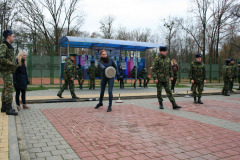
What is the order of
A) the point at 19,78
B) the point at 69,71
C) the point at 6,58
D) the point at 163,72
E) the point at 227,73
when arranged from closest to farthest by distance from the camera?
the point at 6,58, the point at 19,78, the point at 163,72, the point at 69,71, the point at 227,73

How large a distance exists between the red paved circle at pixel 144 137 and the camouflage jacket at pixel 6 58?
1732 mm

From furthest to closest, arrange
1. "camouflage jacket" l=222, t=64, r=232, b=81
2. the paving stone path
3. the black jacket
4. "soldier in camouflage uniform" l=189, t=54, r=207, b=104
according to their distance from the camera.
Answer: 1. "camouflage jacket" l=222, t=64, r=232, b=81
2. "soldier in camouflage uniform" l=189, t=54, r=207, b=104
3. the black jacket
4. the paving stone path

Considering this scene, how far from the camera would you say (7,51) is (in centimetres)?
555

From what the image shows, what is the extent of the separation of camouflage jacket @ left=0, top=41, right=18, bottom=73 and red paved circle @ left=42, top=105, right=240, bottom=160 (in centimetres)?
173

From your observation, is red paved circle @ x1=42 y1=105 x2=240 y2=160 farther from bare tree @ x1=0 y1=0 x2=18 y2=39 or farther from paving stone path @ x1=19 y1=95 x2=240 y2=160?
bare tree @ x1=0 y1=0 x2=18 y2=39

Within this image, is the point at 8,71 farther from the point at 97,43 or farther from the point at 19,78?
the point at 97,43

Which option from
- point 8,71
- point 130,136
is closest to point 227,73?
point 130,136

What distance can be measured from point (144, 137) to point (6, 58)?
4164 millimetres

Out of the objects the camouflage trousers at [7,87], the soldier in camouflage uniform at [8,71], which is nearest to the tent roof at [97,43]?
the soldier in camouflage uniform at [8,71]

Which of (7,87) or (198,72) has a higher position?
(198,72)

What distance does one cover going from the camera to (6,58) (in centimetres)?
558

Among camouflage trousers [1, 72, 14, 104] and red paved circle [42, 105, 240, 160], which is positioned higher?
camouflage trousers [1, 72, 14, 104]

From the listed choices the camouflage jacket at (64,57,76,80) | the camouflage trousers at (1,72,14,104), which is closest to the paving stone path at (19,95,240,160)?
the camouflage trousers at (1,72,14,104)

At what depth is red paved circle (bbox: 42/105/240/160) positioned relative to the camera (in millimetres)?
3381
